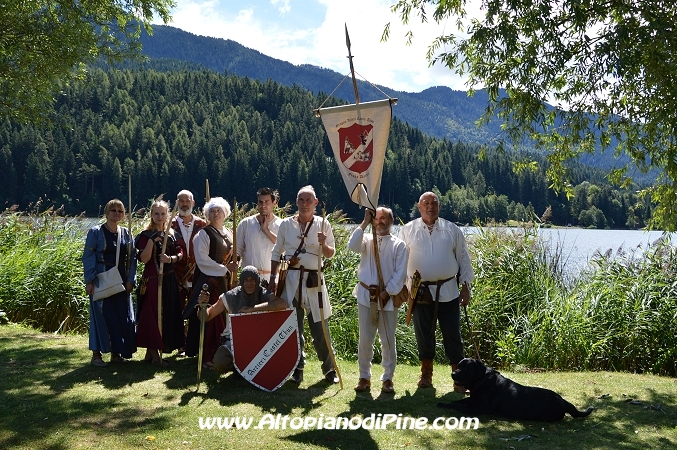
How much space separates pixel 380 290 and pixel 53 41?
18.5 feet

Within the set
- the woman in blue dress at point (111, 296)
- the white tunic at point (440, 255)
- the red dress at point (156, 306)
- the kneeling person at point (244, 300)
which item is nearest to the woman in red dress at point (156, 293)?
the red dress at point (156, 306)

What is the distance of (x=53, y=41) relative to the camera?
852 cm

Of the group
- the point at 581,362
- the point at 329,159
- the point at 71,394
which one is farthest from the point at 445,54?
the point at 329,159

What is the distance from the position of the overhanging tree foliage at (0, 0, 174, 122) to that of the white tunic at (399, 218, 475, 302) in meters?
5.28

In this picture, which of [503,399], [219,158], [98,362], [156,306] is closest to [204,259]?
[156,306]

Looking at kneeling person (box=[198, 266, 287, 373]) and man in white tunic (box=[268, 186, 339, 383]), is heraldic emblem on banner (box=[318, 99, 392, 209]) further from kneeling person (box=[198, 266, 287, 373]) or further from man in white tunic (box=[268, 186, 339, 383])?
kneeling person (box=[198, 266, 287, 373])

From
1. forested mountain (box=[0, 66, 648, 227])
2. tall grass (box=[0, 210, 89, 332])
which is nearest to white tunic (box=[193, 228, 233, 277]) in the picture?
tall grass (box=[0, 210, 89, 332])

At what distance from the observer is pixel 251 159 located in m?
80.0

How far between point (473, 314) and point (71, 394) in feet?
14.6

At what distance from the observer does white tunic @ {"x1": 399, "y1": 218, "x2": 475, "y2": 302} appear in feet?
19.3

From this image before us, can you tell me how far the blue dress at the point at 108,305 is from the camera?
20.4ft

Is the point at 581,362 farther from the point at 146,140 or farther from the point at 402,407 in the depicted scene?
the point at 146,140

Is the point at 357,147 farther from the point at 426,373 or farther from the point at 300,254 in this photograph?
the point at 426,373

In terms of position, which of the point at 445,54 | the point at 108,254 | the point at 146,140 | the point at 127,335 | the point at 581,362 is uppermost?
the point at 146,140
